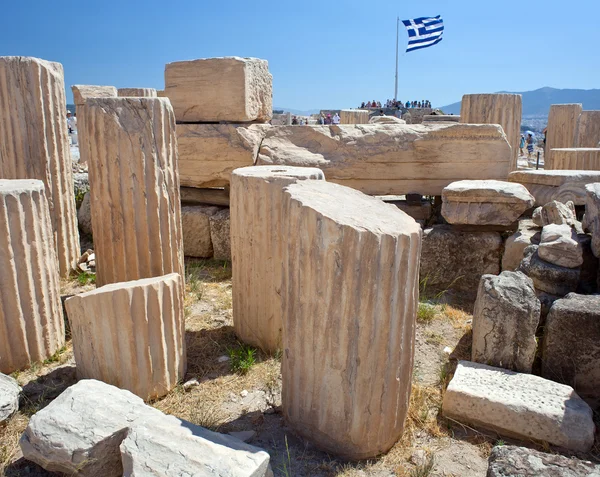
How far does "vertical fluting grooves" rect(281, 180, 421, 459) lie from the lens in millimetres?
2193

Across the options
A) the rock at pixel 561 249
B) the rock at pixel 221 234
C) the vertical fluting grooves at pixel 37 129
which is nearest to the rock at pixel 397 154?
the rock at pixel 221 234

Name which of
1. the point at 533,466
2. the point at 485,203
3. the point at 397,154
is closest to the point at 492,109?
the point at 397,154

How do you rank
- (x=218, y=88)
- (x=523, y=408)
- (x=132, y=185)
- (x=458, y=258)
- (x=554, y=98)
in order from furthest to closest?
(x=554, y=98) → (x=218, y=88) → (x=458, y=258) → (x=132, y=185) → (x=523, y=408)

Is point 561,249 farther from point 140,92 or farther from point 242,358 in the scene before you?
point 140,92

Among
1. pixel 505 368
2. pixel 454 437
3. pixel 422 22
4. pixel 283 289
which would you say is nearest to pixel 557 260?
pixel 505 368

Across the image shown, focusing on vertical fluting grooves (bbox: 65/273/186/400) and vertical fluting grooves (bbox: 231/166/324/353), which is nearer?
vertical fluting grooves (bbox: 65/273/186/400)

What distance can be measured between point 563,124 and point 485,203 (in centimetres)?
780

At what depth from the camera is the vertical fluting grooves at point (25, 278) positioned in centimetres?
311

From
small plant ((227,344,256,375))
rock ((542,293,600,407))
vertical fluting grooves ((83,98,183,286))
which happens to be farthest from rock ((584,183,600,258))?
vertical fluting grooves ((83,98,183,286))

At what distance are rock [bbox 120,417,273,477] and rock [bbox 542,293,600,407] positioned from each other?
1931 millimetres

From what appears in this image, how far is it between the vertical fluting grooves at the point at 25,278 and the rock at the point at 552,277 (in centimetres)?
341

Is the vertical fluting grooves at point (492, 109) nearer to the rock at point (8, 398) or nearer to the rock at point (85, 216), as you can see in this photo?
the rock at point (85, 216)

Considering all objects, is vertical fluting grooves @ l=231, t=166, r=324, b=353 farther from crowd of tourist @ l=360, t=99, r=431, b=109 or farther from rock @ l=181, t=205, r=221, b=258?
crowd of tourist @ l=360, t=99, r=431, b=109

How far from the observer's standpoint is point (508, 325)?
10.3 feet
